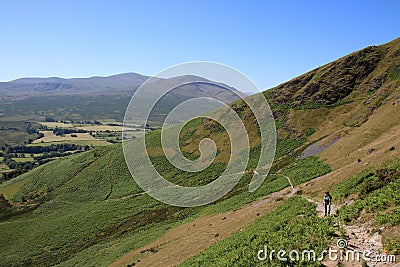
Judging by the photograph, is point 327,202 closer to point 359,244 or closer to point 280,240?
point 280,240

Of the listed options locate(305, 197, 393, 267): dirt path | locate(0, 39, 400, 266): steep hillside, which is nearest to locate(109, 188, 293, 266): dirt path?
locate(0, 39, 400, 266): steep hillside

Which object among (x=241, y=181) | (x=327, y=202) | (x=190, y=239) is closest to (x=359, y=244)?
(x=327, y=202)

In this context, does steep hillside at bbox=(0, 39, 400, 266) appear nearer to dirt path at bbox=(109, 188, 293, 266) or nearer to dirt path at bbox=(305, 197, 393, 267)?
dirt path at bbox=(109, 188, 293, 266)

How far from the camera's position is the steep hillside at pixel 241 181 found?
2827cm

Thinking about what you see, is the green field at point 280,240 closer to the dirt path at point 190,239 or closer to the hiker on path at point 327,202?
the hiker on path at point 327,202

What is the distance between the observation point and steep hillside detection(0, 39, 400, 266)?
92.7 ft

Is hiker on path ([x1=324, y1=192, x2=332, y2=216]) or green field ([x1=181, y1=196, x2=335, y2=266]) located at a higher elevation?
hiker on path ([x1=324, y1=192, x2=332, y2=216])

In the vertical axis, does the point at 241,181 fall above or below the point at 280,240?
below

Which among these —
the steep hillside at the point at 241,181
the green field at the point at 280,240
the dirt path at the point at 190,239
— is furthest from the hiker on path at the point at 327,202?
the dirt path at the point at 190,239

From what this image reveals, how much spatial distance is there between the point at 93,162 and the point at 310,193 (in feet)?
276

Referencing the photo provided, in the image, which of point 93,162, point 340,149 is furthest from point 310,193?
point 93,162

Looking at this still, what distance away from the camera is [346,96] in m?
75.2

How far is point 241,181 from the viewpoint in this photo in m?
55.1

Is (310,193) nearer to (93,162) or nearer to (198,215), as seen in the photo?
(198,215)
